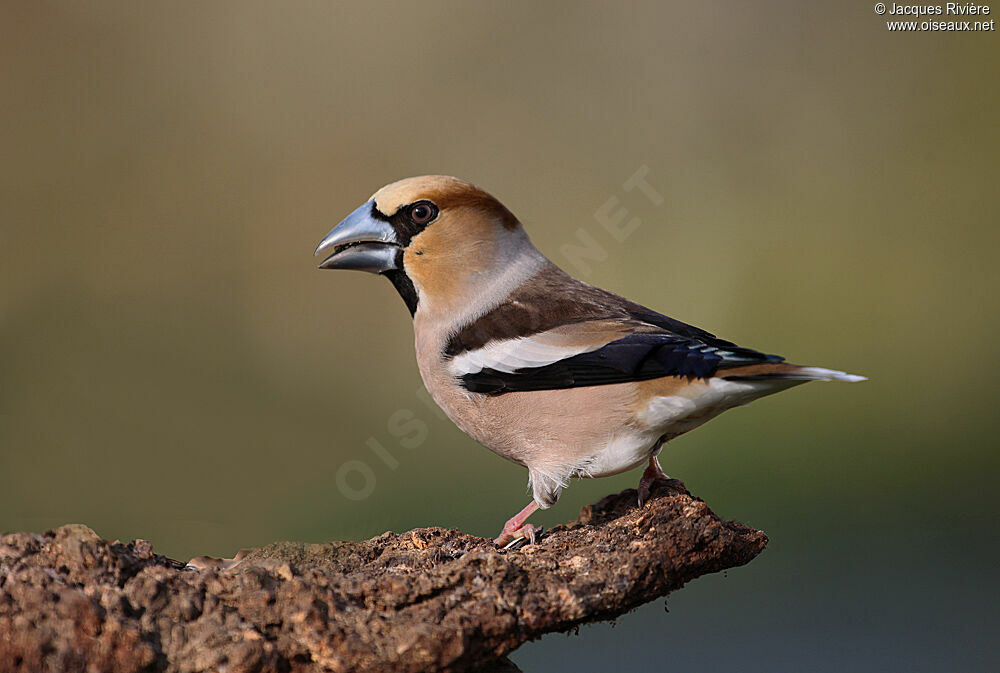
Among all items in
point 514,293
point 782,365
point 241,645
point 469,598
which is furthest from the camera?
point 514,293

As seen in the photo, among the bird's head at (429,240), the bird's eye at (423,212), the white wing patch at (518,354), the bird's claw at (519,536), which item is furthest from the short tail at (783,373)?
the bird's eye at (423,212)

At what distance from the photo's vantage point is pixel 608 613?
87.4 inches

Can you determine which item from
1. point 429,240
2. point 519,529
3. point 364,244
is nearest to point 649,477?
point 519,529

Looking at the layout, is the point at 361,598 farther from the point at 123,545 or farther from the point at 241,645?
the point at 123,545

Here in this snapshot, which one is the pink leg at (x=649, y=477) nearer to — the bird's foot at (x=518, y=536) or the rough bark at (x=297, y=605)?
the bird's foot at (x=518, y=536)

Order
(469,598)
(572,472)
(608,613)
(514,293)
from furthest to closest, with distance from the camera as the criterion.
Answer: (514,293)
(572,472)
(608,613)
(469,598)

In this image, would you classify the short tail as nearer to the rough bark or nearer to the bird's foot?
the rough bark

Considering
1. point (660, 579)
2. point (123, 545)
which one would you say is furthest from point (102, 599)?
point (660, 579)

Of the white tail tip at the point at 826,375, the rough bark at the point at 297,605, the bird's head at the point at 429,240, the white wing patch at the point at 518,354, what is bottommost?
the rough bark at the point at 297,605

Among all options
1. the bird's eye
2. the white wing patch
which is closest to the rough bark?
the white wing patch

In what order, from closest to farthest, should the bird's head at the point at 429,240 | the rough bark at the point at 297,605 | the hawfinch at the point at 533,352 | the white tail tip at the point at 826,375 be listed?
1. the rough bark at the point at 297,605
2. the white tail tip at the point at 826,375
3. the hawfinch at the point at 533,352
4. the bird's head at the point at 429,240

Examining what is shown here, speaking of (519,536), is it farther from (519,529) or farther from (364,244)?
(364,244)

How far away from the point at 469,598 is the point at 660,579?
1.81 feet

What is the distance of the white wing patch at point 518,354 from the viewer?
2824mm
